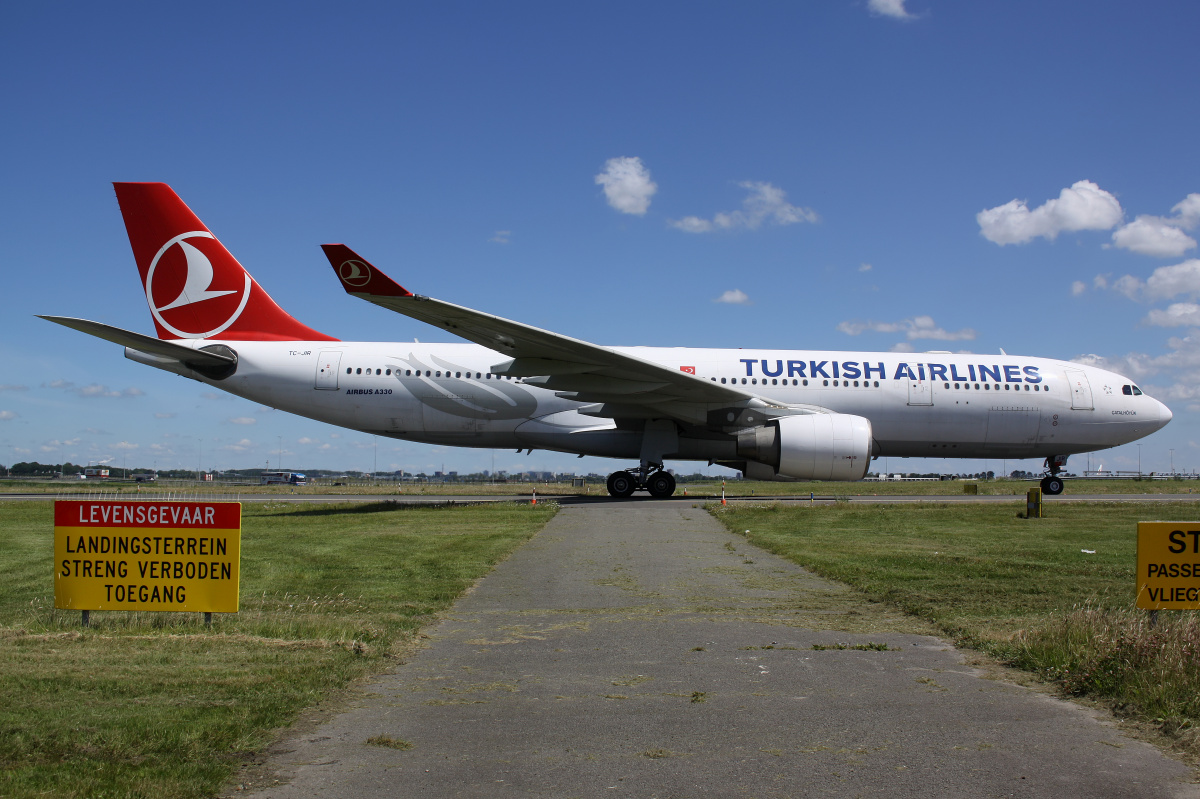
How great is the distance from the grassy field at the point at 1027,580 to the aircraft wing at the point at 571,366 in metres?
2.66

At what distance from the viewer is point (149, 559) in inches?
247

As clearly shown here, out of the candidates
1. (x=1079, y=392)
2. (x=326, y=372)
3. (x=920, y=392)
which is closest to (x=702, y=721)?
(x=326, y=372)

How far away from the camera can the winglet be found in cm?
1503

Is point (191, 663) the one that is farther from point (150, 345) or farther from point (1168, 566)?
point (150, 345)

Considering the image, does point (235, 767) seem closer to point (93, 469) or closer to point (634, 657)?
point (634, 657)

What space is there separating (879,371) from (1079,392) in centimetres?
558

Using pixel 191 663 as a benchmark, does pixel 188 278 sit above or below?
above

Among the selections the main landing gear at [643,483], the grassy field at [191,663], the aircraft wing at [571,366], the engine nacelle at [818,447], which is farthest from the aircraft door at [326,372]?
the engine nacelle at [818,447]

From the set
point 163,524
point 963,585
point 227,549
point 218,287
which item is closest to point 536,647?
point 227,549

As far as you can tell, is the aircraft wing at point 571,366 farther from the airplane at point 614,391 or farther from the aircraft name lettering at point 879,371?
the aircraft name lettering at point 879,371

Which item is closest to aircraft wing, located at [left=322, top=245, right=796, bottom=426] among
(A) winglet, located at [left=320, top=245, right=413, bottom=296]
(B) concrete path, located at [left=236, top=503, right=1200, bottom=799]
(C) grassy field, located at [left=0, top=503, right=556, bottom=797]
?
(A) winglet, located at [left=320, top=245, right=413, bottom=296]

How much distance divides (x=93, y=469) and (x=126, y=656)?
104119 millimetres

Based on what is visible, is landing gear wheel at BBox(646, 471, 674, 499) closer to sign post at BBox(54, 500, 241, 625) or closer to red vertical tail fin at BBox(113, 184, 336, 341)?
red vertical tail fin at BBox(113, 184, 336, 341)

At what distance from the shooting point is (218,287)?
20781 mm
